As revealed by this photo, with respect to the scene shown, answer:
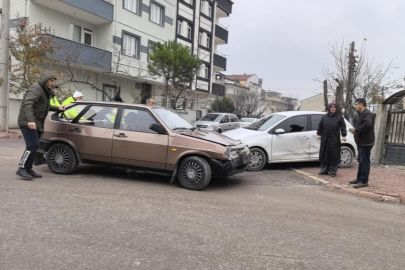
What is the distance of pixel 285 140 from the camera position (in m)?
8.94

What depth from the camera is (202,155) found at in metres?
6.14

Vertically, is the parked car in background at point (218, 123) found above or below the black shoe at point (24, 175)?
above

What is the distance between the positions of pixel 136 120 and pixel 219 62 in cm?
3120

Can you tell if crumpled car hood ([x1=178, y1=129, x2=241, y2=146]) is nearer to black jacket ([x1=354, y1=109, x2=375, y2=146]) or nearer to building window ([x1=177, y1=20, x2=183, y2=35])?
black jacket ([x1=354, y1=109, x2=375, y2=146])

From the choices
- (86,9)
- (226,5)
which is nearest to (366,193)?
(86,9)

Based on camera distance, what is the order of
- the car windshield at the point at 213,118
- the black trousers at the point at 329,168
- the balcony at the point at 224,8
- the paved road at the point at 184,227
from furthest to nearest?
the balcony at the point at 224,8 → the car windshield at the point at 213,118 → the black trousers at the point at 329,168 → the paved road at the point at 184,227

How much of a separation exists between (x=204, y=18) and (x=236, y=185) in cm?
2975

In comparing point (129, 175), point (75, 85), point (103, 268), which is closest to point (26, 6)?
point (75, 85)

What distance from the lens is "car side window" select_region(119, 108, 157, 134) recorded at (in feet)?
21.3

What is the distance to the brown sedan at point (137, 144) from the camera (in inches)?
242

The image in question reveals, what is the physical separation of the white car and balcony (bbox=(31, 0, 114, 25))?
44.5 ft

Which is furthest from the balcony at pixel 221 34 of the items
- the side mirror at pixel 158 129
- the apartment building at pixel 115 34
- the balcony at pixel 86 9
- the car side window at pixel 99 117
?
the side mirror at pixel 158 129

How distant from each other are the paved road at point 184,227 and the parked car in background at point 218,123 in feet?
41.6

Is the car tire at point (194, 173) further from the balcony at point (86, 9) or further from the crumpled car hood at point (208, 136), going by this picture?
the balcony at point (86, 9)
